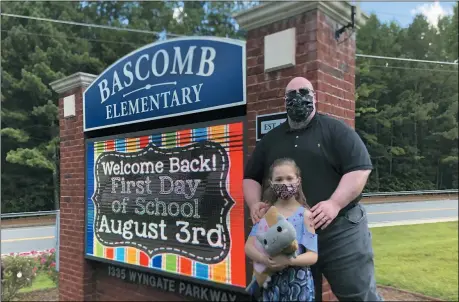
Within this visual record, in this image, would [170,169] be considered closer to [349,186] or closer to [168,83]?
[168,83]

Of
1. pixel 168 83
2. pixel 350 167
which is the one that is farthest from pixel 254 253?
pixel 168 83

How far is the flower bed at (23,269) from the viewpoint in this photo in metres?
4.95

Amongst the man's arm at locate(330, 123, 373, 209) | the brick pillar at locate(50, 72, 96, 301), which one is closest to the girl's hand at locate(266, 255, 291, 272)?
the man's arm at locate(330, 123, 373, 209)

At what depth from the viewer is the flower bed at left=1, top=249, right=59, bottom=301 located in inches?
195

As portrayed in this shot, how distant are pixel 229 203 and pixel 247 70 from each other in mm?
991

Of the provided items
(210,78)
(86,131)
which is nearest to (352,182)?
(210,78)

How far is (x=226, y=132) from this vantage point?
328 centimetres

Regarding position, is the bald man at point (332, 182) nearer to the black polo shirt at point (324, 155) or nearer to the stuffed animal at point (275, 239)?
the black polo shirt at point (324, 155)

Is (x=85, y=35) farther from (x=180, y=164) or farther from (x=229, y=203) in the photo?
(x=229, y=203)

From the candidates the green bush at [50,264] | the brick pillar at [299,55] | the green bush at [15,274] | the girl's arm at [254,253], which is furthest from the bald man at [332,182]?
the green bush at [50,264]

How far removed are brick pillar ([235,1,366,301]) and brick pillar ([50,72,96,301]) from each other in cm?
215

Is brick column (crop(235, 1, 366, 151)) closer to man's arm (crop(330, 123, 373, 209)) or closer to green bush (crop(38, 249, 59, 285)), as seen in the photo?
man's arm (crop(330, 123, 373, 209))

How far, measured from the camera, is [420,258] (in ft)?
12.9

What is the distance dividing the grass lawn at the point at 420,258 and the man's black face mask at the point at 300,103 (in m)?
1.24
